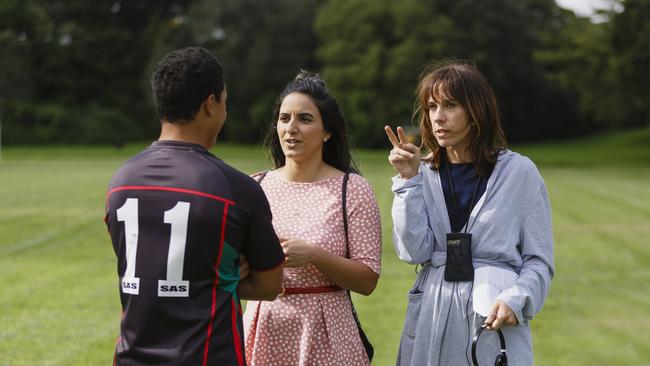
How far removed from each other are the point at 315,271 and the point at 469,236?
612 mm

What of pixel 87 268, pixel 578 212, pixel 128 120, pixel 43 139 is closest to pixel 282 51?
pixel 128 120

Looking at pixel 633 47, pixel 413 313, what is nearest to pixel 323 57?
pixel 633 47

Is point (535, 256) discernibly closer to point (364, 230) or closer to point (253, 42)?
point (364, 230)

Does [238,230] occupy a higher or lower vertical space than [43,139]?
higher

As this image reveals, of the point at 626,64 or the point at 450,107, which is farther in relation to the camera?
the point at 626,64

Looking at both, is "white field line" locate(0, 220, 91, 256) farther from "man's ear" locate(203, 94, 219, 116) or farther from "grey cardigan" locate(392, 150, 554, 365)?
"man's ear" locate(203, 94, 219, 116)

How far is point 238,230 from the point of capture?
2781mm

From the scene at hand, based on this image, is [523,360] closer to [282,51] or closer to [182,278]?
[182,278]

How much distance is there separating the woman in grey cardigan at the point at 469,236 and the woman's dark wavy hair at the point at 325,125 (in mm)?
457

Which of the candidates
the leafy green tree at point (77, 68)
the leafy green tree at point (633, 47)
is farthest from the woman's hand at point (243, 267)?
the leafy green tree at point (77, 68)

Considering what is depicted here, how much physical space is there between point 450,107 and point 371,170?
30.4 m

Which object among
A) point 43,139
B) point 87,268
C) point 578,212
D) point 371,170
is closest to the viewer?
point 87,268

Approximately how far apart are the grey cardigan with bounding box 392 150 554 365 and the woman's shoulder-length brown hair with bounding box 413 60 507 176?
0.09m

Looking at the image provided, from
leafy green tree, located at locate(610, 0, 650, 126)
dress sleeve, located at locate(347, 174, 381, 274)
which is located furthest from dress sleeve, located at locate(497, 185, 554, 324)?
leafy green tree, located at locate(610, 0, 650, 126)
